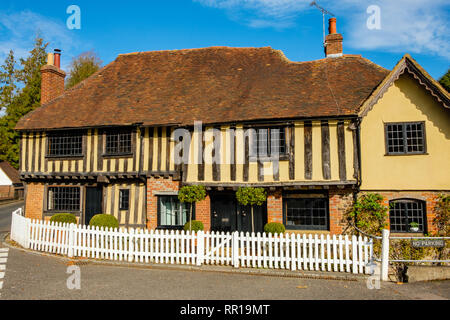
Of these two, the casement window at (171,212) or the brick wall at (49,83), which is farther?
the brick wall at (49,83)

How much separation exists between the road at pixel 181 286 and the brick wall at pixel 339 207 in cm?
374

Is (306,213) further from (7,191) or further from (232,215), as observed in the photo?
(7,191)

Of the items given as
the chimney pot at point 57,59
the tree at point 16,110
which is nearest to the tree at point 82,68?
the tree at point 16,110

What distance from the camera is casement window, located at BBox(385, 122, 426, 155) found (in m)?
11.2

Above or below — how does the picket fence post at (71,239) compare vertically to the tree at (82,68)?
below

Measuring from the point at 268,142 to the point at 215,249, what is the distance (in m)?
4.93

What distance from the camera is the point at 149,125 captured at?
13.0 meters

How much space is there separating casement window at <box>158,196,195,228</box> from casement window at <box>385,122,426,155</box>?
323 inches

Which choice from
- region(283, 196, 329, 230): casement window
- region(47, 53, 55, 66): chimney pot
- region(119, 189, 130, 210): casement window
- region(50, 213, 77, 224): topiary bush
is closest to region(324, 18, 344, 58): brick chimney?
region(283, 196, 329, 230): casement window

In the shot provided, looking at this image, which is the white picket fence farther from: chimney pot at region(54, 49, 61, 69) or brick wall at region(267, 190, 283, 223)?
chimney pot at region(54, 49, 61, 69)

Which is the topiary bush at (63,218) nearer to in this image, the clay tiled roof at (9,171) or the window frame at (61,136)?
the window frame at (61,136)

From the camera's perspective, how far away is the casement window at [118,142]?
1391 centimetres

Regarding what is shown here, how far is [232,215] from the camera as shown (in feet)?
42.6
